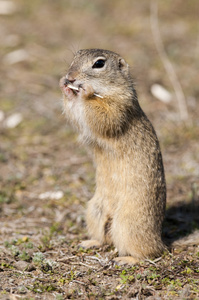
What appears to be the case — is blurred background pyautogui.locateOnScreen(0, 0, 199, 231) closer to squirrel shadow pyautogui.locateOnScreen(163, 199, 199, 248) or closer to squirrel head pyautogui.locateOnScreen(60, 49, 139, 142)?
squirrel shadow pyautogui.locateOnScreen(163, 199, 199, 248)

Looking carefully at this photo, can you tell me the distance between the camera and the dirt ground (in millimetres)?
4363

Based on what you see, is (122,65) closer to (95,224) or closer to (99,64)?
(99,64)

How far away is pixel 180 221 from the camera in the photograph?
5.84 metres

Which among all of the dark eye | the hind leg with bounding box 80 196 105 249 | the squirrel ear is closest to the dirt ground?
the hind leg with bounding box 80 196 105 249

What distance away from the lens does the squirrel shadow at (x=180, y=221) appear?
5457mm

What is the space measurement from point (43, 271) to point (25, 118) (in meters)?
4.38

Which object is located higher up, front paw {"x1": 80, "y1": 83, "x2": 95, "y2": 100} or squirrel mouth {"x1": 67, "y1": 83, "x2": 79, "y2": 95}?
squirrel mouth {"x1": 67, "y1": 83, "x2": 79, "y2": 95}

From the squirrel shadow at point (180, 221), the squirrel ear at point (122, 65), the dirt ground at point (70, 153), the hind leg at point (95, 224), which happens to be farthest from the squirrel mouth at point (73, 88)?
the squirrel shadow at point (180, 221)

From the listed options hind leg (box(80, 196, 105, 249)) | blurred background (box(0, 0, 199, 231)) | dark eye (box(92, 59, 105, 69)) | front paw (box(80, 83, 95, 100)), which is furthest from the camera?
blurred background (box(0, 0, 199, 231))

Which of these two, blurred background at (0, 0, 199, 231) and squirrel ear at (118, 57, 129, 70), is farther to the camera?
blurred background at (0, 0, 199, 231)

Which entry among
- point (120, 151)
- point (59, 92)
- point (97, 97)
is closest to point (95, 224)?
point (120, 151)

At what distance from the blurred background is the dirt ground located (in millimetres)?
24

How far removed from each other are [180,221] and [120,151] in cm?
164

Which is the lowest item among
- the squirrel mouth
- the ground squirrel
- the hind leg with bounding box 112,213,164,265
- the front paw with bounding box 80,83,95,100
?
the hind leg with bounding box 112,213,164,265
